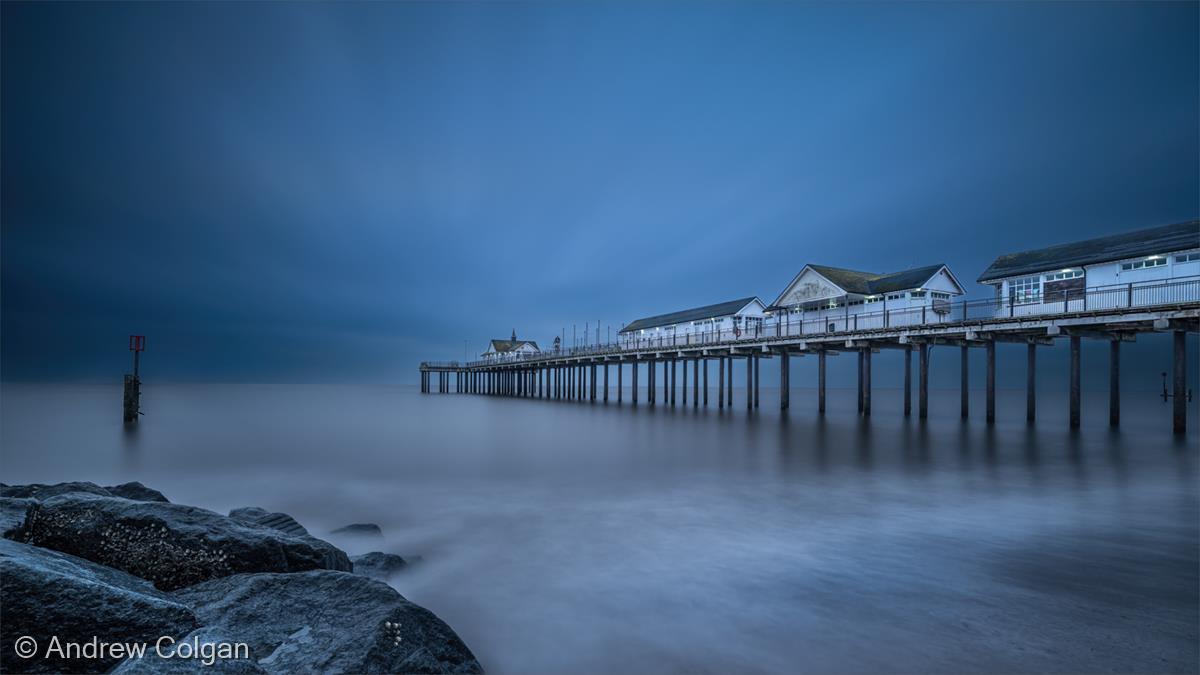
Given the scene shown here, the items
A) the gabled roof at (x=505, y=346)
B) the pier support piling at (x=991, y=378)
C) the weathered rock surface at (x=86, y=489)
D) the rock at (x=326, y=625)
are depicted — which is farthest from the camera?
the gabled roof at (x=505, y=346)

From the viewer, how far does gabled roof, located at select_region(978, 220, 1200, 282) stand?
797 inches

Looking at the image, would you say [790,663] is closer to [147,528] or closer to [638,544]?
[638,544]

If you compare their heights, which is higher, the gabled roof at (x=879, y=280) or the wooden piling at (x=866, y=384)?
the gabled roof at (x=879, y=280)

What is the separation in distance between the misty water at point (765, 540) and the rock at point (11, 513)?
11.7 feet

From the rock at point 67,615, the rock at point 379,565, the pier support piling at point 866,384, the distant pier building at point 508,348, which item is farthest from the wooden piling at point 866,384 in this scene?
the distant pier building at point 508,348

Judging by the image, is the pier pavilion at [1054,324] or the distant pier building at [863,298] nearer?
the pier pavilion at [1054,324]

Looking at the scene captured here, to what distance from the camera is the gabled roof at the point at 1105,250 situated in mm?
20236

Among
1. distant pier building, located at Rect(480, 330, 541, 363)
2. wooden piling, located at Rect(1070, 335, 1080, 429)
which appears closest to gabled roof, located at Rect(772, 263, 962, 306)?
wooden piling, located at Rect(1070, 335, 1080, 429)

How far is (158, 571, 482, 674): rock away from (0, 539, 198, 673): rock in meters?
0.32

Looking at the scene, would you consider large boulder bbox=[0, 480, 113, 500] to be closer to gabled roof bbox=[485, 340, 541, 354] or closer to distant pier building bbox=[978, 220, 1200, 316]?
distant pier building bbox=[978, 220, 1200, 316]

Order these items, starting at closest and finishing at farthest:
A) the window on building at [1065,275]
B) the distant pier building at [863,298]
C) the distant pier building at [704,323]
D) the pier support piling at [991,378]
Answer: the window on building at [1065,275]
the pier support piling at [991,378]
the distant pier building at [863,298]
the distant pier building at [704,323]

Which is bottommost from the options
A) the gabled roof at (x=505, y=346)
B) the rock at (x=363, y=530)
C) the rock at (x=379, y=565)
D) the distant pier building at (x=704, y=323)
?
the rock at (x=363, y=530)

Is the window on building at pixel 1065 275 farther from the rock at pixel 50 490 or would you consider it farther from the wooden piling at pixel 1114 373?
the rock at pixel 50 490

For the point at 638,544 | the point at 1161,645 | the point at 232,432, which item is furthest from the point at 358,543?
the point at 232,432
